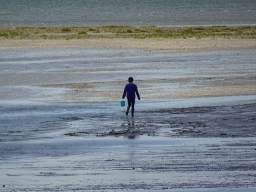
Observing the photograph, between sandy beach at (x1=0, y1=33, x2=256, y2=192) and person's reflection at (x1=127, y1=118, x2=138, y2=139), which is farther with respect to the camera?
person's reflection at (x1=127, y1=118, x2=138, y2=139)

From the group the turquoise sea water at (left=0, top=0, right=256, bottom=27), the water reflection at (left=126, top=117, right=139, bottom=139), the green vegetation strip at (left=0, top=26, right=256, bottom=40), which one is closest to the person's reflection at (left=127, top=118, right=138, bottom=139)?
the water reflection at (left=126, top=117, right=139, bottom=139)

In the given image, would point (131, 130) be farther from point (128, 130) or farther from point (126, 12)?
point (126, 12)

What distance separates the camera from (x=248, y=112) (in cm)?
1492

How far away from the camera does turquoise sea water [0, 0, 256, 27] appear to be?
135 meters

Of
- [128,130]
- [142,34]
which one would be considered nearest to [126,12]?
[142,34]

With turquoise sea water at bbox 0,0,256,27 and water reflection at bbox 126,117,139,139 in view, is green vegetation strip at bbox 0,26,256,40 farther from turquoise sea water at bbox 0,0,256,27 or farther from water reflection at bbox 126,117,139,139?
turquoise sea water at bbox 0,0,256,27

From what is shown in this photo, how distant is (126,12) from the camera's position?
534 ft

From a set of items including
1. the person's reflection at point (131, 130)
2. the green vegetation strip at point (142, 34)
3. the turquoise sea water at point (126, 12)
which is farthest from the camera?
the turquoise sea water at point (126, 12)

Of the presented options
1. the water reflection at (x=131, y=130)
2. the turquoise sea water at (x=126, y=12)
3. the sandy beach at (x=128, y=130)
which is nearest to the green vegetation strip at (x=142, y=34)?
the sandy beach at (x=128, y=130)

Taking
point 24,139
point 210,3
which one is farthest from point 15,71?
point 210,3

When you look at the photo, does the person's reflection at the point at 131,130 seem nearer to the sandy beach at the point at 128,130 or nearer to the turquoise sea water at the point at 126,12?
the sandy beach at the point at 128,130

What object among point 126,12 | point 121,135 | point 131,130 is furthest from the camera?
point 126,12

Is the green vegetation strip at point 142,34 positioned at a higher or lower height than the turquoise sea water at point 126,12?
lower

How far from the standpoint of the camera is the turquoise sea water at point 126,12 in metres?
135
